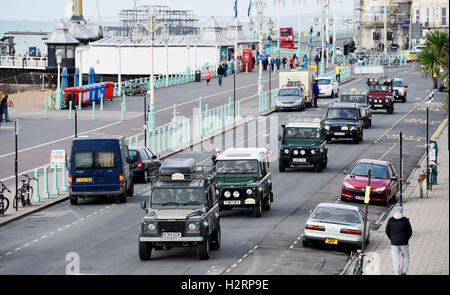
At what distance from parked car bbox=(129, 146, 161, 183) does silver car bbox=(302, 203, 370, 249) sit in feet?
44.0

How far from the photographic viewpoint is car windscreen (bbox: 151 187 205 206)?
963 inches

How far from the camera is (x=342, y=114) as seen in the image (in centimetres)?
4947

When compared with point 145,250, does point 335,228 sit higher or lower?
higher

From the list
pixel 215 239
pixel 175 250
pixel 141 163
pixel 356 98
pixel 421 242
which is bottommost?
pixel 175 250

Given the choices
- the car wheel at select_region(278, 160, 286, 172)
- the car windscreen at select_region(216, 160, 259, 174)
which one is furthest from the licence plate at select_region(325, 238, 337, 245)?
the car wheel at select_region(278, 160, 286, 172)

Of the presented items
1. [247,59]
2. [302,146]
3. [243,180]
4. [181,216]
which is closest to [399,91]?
[247,59]

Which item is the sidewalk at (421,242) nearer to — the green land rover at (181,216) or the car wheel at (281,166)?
the green land rover at (181,216)

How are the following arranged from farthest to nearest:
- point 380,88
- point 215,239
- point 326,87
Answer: point 326,87, point 380,88, point 215,239

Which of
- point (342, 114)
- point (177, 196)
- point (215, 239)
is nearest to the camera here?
point (177, 196)

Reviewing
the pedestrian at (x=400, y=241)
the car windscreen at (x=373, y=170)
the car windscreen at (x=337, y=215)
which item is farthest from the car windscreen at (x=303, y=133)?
the pedestrian at (x=400, y=241)

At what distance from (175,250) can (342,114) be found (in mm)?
25427

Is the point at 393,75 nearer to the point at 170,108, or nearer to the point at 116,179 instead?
the point at 170,108

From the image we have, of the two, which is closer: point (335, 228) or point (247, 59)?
point (335, 228)

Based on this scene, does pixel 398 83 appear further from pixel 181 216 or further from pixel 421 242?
pixel 181 216
